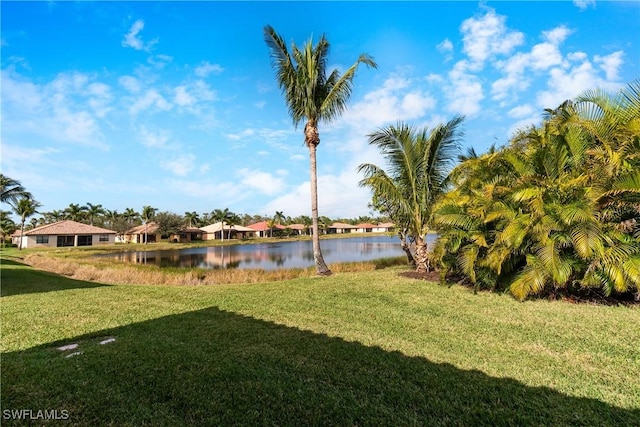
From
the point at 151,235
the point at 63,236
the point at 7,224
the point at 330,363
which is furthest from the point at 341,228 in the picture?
the point at 330,363

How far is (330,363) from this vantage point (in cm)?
399

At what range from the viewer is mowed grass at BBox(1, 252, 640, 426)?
2.96 m

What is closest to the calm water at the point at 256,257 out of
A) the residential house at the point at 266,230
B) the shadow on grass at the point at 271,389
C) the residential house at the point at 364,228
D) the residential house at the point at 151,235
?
the shadow on grass at the point at 271,389

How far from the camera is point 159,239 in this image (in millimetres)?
Answer: 62562

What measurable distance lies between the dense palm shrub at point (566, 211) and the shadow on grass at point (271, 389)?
4.59 meters

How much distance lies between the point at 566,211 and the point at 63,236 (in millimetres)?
61139

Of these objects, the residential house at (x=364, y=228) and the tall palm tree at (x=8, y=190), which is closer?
the tall palm tree at (x=8, y=190)

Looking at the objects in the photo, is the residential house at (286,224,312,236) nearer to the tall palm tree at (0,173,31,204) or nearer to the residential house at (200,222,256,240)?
the residential house at (200,222,256,240)

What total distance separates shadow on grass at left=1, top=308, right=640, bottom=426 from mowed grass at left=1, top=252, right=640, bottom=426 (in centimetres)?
2

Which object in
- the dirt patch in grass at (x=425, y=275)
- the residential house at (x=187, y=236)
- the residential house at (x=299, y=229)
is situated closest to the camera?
the dirt patch in grass at (x=425, y=275)

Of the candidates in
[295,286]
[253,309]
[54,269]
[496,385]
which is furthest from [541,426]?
[54,269]

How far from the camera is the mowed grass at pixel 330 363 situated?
2.96 m

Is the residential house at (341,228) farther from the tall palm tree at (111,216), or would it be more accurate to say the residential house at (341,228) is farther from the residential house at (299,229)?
the tall palm tree at (111,216)

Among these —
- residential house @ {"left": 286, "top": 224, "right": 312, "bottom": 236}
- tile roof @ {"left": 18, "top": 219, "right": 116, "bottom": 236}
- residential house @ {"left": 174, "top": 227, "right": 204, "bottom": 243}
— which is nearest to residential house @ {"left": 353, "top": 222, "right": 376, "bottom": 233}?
residential house @ {"left": 286, "top": 224, "right": 312, "bottom": 236}
